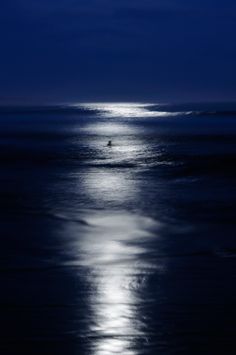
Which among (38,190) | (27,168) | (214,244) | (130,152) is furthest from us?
(130,152)

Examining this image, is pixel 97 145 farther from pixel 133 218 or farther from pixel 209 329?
pixel 209 329

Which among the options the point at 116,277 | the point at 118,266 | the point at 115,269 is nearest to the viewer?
the point at 116,277

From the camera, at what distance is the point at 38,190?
21.0 m

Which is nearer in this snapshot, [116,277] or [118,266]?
[116,277]

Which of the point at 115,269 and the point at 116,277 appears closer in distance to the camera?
the point at 116,277

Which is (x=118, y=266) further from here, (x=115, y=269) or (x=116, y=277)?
(x=116, y=277)

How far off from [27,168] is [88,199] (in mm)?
9788

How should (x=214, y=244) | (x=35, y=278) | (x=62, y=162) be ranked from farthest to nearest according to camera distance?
(x=62, y=162) < (x=214, y=244) < (x=35, y=278)

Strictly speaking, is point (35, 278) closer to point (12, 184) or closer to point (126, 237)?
point (126, 237)

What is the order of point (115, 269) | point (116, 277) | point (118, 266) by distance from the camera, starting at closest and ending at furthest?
point (116, 277), point (115, 269), point (118, 266)

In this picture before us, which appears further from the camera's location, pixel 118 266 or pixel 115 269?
pixel 118 266

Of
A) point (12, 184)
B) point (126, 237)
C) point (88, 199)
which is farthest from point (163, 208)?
point (12, 184)

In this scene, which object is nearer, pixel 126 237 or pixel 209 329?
pixel 209 329

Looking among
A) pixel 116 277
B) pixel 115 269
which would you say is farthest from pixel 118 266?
pixel 116 277
